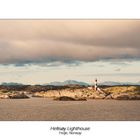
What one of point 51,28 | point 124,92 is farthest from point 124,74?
point 51,28
